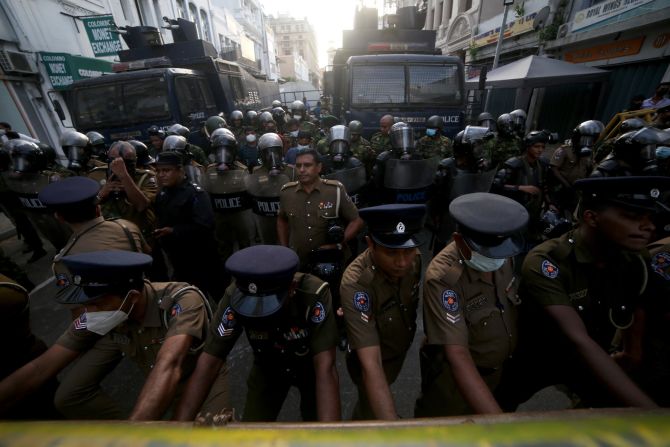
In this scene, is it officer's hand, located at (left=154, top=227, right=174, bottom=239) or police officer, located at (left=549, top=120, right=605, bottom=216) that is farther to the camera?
police officer, located at (left=549, top=120, right=605, bottom=216)

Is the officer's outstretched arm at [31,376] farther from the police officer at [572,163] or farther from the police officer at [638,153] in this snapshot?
the police officer at [572,163]

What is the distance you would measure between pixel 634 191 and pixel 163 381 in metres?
2.59

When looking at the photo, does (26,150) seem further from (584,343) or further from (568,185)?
(568,185)

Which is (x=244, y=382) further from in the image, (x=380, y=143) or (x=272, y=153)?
(x=380, y=143)

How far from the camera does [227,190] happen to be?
4.38 m

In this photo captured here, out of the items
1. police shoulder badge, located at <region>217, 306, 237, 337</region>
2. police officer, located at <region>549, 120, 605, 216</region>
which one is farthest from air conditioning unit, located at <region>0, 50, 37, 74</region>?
police officer, located at <region>549, 120, 605, 216</region>

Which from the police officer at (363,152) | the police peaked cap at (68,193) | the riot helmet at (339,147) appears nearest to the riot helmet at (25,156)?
the police peaked cap at (68,193)

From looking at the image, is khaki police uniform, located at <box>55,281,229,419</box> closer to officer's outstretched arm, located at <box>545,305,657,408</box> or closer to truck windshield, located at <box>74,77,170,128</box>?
officer's outstretched arm, located at <box>545,305,657,408</box>

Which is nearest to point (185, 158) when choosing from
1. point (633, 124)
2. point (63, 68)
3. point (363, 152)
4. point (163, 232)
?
point (163, 232)

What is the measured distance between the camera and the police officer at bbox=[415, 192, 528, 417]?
5.07 feet

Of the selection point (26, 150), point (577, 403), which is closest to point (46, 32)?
point (26, 150)

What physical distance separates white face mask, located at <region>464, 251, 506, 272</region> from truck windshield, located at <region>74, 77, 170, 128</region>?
7.73 m

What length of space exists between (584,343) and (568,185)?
379cm

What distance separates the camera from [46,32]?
1105cm
